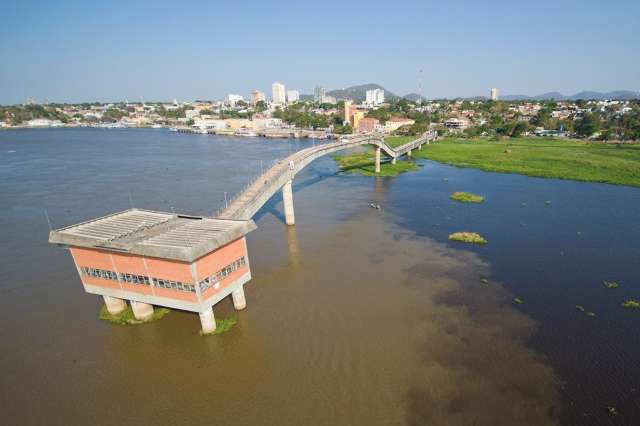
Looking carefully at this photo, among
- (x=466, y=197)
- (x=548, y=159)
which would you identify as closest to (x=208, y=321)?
(x=466, y=197)

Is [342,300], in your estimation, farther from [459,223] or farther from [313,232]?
[459,223]

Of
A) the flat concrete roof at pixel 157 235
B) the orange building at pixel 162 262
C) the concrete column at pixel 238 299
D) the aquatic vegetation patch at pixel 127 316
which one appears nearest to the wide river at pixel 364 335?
the aquatic vegetation patch at pixel 127 316

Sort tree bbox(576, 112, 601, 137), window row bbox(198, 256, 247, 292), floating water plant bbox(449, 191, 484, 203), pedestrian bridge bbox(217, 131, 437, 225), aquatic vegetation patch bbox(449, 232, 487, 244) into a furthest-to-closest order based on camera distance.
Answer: tree bbox(576, 112, 601, 137) → floating water plant bbox(449, 191, 484, 203) → aquatic vegetation patch bbox(449, 232, 487, 244) → pedestrian bridge bbox(217, 131, 437, 225) → window row bbox(198, 256, 247, 292)

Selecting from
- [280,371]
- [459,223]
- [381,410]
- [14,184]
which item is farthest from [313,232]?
[14,184]

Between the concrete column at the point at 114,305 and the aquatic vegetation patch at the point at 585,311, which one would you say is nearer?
the concrete column at the point at 114,305

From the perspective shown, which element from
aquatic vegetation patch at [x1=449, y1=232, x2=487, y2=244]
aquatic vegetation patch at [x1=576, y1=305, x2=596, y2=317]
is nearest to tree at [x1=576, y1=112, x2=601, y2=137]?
aquatic vegetation patch at [x1=449, y1=232, x2=487, y2=244]

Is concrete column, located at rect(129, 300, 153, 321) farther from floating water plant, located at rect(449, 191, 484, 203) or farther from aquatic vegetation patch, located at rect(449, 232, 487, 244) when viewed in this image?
floating water plant, located at rect(449, 191, 484, 203)

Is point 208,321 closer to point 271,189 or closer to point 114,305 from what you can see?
point 114,305

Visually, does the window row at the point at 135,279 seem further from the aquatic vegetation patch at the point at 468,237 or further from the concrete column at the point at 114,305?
the aquatic vegetation patch at the point at 468,237
